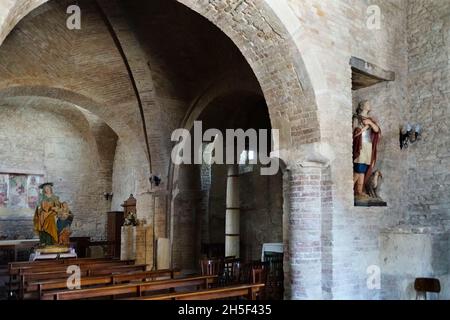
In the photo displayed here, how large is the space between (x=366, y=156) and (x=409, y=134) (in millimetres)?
1124

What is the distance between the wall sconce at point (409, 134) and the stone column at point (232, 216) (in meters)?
5.45

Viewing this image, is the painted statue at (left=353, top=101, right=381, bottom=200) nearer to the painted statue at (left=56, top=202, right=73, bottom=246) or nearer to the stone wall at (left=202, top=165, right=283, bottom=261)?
the stone wall at (left=202, top=165, right=283, bottom=261)

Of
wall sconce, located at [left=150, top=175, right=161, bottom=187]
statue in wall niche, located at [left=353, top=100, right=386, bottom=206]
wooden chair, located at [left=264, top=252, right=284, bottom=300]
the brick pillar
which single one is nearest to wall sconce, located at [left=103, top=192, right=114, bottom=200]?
wall sconce, located at [left=150, top=175, right=161, bottom=187]

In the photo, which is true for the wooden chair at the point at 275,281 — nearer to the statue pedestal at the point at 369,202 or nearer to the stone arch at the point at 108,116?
the statue pedestal at the point at 369,202

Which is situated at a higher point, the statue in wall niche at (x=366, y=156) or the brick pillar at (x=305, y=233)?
the statue in wall niche at (x=366, y=156)

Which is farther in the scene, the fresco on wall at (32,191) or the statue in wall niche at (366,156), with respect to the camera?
the fresco on wall at (32,191)

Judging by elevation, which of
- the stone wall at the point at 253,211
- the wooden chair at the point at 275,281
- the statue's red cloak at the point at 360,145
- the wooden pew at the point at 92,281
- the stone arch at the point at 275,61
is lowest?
the wooden chair at the point at 275,281

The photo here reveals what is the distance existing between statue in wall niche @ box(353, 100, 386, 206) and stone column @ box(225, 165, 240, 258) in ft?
17.8

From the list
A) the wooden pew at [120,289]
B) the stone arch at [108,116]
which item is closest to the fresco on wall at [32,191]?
the stone arch at [108,116]

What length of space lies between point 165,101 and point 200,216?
3.31 meters

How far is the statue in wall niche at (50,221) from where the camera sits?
11.9m

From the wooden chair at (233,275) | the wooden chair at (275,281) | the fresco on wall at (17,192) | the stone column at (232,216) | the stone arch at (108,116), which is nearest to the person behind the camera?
the wooden chair at (275,281)

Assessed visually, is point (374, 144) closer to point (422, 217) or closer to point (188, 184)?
point (422, 217)
